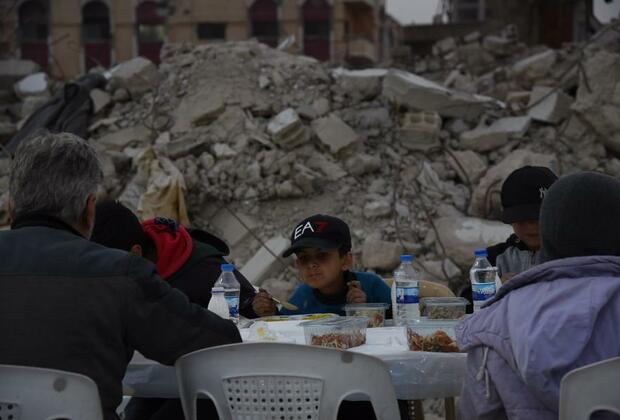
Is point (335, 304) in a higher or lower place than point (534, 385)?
lower

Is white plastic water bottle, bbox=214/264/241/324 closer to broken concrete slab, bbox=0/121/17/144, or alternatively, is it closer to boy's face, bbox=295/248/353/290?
boy's face, bbox=295/248/353/290

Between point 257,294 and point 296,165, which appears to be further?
point 296,165

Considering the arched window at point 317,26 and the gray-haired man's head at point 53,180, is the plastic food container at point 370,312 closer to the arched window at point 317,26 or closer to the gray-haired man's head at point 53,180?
the gray-haired man's head at point 53,180

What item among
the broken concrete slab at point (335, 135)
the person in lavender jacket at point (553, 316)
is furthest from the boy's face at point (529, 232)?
the broken concrete slab at point (335, 135)

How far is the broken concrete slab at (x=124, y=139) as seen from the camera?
35.8 ft

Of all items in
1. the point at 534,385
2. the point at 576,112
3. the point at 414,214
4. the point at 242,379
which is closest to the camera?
the point at 534,385

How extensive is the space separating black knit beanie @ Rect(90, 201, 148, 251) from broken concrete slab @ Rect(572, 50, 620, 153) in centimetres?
743

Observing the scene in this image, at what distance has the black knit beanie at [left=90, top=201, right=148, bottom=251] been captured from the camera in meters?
4.09

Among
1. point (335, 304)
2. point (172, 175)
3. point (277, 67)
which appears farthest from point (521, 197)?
point (277, 67)

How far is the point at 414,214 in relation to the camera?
9547mm

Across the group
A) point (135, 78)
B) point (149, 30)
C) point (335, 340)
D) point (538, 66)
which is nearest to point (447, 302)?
point (335, 340)

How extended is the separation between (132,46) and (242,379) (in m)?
34.3

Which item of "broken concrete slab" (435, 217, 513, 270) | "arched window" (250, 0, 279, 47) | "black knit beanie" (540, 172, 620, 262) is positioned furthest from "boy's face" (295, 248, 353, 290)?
"arched window" (250, 0, 279, 47)

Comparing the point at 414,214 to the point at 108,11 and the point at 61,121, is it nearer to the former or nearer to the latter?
the point at 61,121
